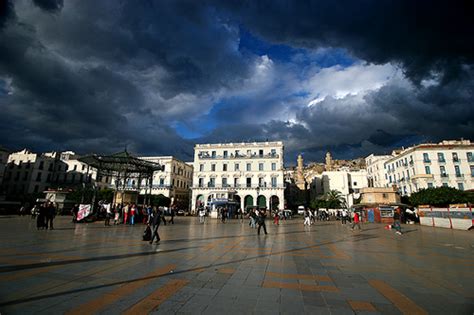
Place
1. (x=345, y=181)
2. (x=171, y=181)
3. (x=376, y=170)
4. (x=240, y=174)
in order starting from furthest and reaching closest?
(x=345, y=181)
(x=376, y=170)
(x=171, y=181)
(x=240, y=174)

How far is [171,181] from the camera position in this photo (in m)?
57.1

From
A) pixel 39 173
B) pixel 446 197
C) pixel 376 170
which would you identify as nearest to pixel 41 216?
pixel 446 197

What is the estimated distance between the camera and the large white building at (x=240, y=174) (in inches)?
2056

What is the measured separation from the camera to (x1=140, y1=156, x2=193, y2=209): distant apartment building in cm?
5638

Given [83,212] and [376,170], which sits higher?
[376,170]

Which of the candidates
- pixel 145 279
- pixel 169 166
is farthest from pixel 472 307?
pixel 169 166

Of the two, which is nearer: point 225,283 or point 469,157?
point 225,283

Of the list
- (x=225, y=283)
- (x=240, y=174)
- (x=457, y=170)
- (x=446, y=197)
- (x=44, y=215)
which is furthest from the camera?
(x=240, y=174)

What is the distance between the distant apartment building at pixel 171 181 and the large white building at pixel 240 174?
20.7 ft

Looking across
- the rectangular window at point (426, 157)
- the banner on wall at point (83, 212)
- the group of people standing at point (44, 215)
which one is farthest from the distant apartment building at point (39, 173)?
the rectangular window at point (426, 157)

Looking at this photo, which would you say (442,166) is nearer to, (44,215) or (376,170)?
(376,170)

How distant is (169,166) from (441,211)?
164 feet

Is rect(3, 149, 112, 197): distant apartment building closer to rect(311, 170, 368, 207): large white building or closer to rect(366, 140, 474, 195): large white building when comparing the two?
rect(311, 170, 368, 207): large white building

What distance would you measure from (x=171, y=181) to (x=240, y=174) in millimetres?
16707
